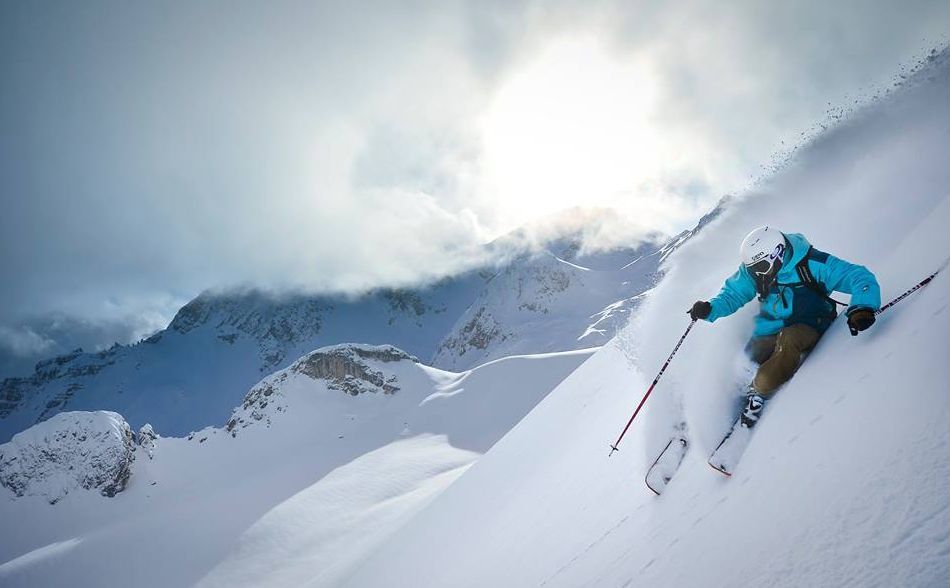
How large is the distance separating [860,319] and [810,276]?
83 centimetres

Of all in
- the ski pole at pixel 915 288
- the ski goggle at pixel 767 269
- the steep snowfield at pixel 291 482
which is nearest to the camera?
the ski pole at pixel 915 288

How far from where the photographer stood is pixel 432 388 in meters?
52.6

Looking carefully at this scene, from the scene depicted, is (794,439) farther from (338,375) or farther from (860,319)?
(338,375)

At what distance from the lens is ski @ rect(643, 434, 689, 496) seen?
149 inches

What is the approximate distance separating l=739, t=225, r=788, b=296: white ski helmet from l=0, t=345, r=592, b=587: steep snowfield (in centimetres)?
1379

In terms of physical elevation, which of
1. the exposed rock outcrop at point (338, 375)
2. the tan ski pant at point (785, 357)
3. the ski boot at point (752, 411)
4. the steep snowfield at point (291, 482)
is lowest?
the ski boot at point (752, 411)

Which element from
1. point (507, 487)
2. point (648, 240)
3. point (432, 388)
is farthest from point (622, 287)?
point (507, 487)

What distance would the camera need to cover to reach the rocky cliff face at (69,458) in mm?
40938

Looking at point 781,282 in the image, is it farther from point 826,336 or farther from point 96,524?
point 96,524

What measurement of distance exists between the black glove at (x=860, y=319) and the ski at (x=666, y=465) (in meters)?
1.62

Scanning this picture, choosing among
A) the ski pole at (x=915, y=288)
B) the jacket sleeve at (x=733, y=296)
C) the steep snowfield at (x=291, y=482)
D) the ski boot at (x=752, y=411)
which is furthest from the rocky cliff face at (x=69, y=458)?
the ski pole at (x=915, y=288)

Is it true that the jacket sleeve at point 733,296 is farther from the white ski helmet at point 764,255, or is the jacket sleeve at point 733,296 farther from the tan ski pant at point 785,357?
the tan ski pant at point 785,357

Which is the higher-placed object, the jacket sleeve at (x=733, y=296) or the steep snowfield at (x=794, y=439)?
the jacket sleeve at (x=733, y=296)

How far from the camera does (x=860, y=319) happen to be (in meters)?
2.99
